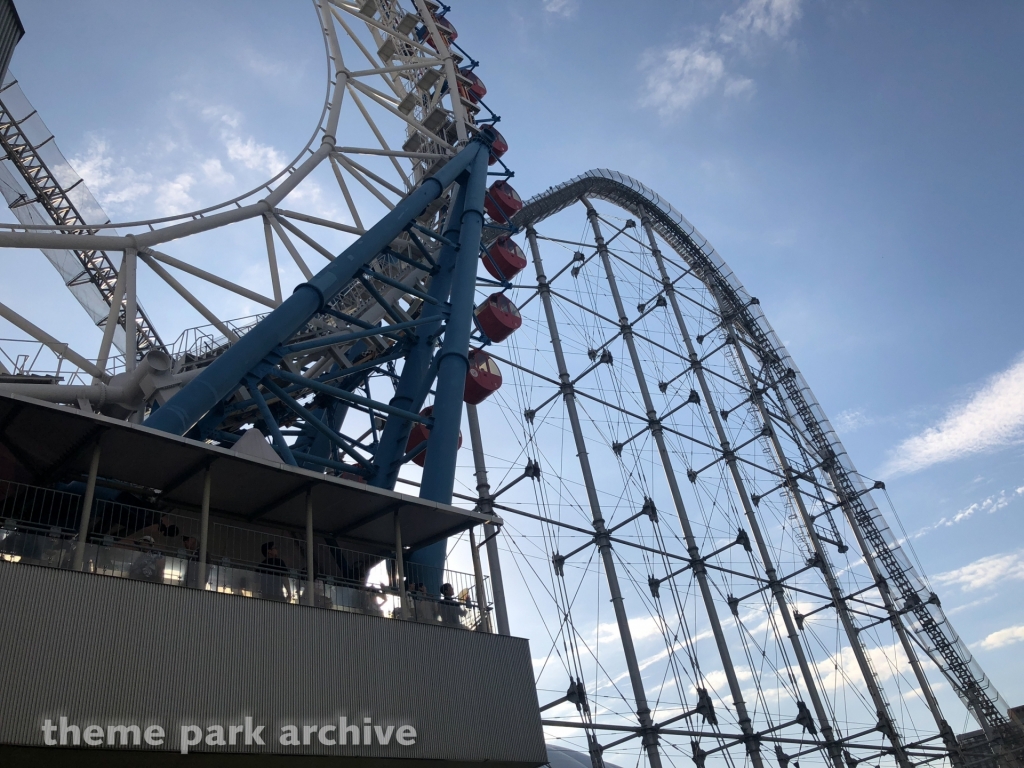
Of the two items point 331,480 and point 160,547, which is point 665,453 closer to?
point 331,480

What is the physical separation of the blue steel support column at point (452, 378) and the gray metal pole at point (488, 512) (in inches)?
61.9

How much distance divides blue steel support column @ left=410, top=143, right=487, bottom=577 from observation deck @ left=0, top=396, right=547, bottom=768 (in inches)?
57.6

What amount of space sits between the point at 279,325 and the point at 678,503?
14.0 metres

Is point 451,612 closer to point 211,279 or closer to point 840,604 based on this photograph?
point 211,279

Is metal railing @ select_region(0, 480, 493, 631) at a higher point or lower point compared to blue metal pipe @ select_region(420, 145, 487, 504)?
lower

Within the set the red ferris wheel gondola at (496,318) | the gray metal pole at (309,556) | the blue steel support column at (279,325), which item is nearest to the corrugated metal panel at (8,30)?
the blue steel support column at (279,325)

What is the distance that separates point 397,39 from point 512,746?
17909 mm

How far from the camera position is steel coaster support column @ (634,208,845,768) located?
22.8m

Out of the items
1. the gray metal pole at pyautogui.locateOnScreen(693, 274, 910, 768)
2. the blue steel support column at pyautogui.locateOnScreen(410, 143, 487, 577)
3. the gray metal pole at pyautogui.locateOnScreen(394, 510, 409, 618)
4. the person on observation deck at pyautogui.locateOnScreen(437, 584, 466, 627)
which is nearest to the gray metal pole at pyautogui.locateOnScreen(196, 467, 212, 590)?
the gray metal pole at pyautogui.locateOnScreen(394, 510, 409, 618)

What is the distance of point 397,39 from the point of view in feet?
71.8

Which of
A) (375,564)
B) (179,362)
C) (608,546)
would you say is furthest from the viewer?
(608,546)

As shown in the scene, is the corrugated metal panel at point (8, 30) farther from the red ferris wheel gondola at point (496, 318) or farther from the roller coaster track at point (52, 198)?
the red ferris wheel gondola at point (496, 318)

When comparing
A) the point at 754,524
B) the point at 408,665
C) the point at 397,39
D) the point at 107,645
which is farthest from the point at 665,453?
the point at 107,645

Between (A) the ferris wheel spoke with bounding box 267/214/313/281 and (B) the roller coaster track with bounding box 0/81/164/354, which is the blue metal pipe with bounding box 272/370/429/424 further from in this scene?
(B) the roller coaster track with bounding box 0/81/164/354
